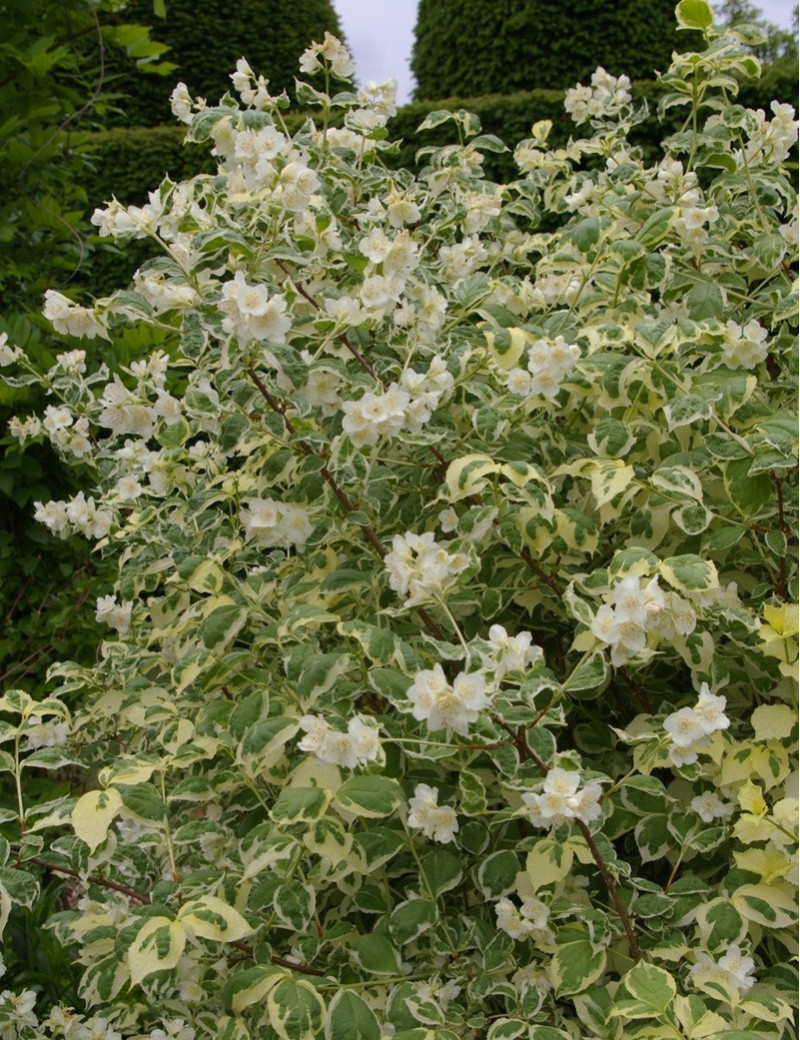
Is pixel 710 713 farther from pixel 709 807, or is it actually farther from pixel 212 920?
pixel 212 920

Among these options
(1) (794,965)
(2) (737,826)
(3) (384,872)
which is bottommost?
(1) (794,965)

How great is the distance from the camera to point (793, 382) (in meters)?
1.66

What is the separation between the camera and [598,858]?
50.1 inches

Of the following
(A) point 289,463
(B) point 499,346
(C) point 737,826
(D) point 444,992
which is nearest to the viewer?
(C) point 737,826

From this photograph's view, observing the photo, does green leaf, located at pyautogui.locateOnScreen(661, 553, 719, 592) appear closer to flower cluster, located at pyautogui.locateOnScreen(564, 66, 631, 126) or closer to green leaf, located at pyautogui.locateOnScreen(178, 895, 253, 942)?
green leaf, located at pyautogui.locateOnScreen(178, 895, 253, 942)

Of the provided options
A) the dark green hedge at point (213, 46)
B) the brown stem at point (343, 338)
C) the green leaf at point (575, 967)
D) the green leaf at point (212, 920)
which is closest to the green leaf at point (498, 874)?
the green leaf at point (575, 967)

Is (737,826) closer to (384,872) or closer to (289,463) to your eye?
(384,872)

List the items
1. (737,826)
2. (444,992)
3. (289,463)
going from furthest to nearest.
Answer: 1. (289,463)
2. (444,992)
3. (737,826)

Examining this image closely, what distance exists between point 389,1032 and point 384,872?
22 centimetres

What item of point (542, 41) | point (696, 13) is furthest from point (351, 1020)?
point (542, 41)

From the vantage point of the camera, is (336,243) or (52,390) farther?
(52,390)

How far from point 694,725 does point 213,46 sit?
779 centimetres

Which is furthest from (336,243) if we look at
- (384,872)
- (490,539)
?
(384,872)

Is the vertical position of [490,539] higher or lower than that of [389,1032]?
higher
